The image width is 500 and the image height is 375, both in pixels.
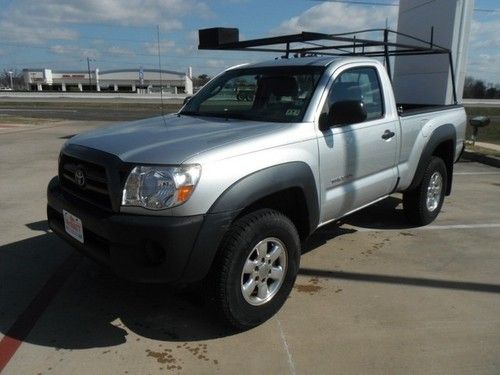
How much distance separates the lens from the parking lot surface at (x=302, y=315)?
2.92m

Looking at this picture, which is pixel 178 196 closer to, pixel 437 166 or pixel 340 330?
pixel 340 330

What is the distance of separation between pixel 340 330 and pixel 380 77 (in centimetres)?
247

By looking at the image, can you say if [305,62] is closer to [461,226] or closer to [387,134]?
[387,134]

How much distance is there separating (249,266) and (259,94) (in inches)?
67.3

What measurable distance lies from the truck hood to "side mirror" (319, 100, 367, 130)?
36 centimetres

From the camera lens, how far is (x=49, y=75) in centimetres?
11612

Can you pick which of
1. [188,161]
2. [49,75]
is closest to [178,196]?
[188,161]

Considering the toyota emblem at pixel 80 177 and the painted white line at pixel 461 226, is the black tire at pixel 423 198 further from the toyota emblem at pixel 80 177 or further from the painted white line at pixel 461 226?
the toyota emblem at pixel 80 177

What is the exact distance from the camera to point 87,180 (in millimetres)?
3221

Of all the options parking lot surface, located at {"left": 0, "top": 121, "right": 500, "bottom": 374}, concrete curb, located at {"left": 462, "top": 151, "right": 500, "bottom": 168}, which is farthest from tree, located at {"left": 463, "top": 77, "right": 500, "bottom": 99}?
parking lot surface, located at {"left": 0, "top": 121, "right": 500, "bottom": 374}

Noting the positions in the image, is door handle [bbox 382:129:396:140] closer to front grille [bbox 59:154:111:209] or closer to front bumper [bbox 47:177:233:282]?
front bumper [bbox 47:177:233:282]

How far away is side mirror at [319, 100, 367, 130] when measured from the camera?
144 inches

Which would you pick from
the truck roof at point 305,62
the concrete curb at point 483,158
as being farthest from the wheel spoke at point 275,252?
the concrete curb at point 483,158

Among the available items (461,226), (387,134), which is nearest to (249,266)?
(387,134)
